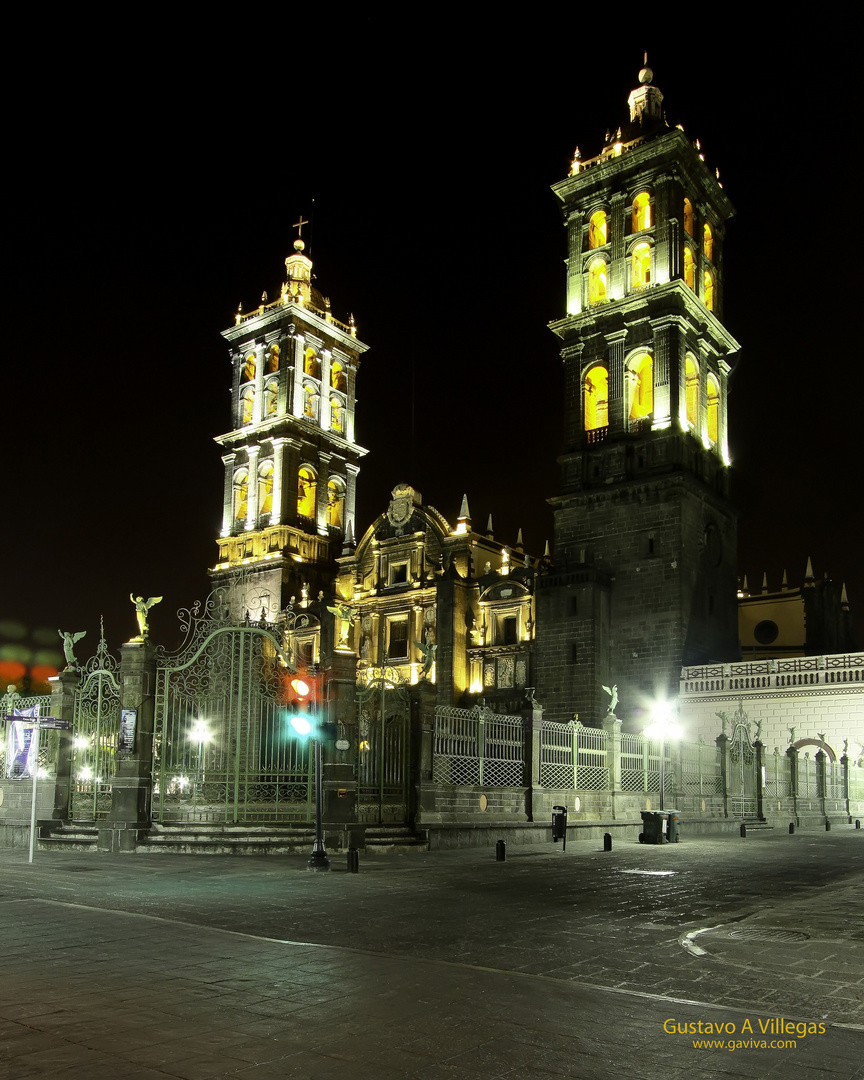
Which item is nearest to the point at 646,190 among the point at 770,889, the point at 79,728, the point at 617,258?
the point at 617,258

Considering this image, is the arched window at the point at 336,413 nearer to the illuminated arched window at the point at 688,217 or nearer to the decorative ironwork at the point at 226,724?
the illuminated arched window at the point at 688,217

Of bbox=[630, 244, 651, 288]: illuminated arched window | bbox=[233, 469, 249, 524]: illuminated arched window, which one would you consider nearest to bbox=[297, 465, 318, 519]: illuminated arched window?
bbox=[233, 469, 249, 524]: illuminated arched window

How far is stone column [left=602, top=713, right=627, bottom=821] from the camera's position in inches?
1017

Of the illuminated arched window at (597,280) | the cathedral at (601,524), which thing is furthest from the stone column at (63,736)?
the illuminated arched window at (597,280)

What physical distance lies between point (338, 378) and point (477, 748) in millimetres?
41324

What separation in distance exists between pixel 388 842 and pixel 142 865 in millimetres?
4949

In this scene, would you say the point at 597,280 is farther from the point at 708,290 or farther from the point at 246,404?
the point at 246,404

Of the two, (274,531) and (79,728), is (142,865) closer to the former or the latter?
(79,728)

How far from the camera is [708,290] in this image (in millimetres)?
45125

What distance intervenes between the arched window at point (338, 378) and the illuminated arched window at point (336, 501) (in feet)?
19.5

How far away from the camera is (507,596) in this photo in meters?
43.7

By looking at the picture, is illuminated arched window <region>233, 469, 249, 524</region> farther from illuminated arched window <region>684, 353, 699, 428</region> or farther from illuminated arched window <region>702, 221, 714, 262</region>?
illuminated arched window <region>702, 221, 714, 262</region>

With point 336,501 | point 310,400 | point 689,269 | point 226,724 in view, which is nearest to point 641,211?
point 689,269

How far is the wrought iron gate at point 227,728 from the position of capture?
18.1 m
